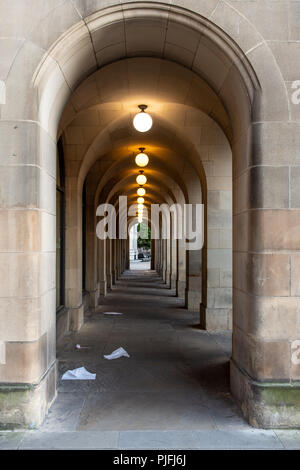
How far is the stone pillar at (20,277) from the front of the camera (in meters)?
4.29

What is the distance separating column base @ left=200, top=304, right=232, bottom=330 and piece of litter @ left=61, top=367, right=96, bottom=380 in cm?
415

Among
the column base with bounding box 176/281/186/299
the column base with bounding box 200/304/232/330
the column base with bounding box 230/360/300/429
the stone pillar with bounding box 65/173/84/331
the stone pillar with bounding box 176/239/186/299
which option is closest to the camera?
the column base with bounding box 230/360/300/429

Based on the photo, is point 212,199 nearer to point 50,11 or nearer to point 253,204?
point 253,204

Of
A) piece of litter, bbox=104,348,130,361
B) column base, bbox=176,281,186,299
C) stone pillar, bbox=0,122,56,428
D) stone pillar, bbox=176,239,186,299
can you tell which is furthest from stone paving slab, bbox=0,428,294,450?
column base, bbox=176,281,186,299

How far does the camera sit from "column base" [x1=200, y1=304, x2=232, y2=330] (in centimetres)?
980

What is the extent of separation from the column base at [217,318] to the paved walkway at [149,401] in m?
0.34

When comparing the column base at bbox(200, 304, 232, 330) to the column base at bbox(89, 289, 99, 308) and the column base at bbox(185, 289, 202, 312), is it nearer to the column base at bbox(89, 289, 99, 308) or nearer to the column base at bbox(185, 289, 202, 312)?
the column base at bbox(185, 289, 202, 312)

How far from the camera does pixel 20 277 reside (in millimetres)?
4398

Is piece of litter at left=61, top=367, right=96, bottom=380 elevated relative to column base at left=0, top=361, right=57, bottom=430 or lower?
lower

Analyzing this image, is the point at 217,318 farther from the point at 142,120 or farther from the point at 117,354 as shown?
the point at 142,120

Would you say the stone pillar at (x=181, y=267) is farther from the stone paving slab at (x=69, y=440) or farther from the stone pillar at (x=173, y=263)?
the stone paving slab at (x=69, y=440)

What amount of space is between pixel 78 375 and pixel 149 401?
4.64ft

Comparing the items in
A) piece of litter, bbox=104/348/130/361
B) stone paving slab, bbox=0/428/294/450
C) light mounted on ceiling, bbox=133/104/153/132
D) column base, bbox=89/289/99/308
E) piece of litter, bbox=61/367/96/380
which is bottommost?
piece of litter, bbox=104/348/130/361
